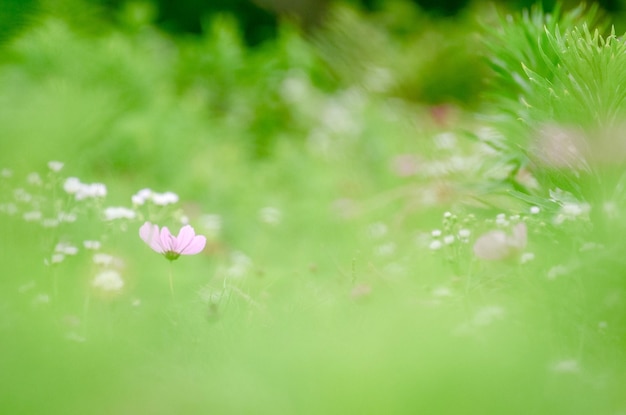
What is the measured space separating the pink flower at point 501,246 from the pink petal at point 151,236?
2.00 ft

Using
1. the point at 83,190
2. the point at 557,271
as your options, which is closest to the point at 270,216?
the point at 83,190

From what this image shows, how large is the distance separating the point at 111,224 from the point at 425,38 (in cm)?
704

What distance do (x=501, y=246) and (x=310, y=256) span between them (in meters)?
1.55

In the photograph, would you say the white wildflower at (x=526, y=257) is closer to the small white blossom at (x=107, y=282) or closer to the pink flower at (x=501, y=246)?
the pink flower at (x=501, y=246)

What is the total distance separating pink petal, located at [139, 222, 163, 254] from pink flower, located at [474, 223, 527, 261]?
2.00 ft

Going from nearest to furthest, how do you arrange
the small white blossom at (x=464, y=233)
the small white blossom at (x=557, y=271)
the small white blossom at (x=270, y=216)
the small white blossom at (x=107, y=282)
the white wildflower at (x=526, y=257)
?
the small white blossom at (x=557, y=271), the white wildflower at (x=526, y=257), the small white blossom at (x=107, y=282), the small white blossom at (x=464, y=233), the small white blossom at (x=270, y=216)

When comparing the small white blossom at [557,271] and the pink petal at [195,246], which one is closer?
the small white blossom at [557,271]

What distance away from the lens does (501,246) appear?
151 cm

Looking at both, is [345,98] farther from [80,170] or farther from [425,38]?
[80,170]

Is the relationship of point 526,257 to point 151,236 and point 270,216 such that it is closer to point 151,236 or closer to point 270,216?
point 151,236

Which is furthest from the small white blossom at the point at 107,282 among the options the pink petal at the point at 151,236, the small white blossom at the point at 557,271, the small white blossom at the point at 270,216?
the small white blossom at the point at 270,216

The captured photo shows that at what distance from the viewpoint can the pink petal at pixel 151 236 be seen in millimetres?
1516

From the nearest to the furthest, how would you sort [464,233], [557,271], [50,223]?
[557,271], [464,233], [50,223]

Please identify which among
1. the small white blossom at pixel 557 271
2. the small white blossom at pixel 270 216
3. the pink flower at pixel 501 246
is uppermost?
the small white blossom at pixel 557 271
